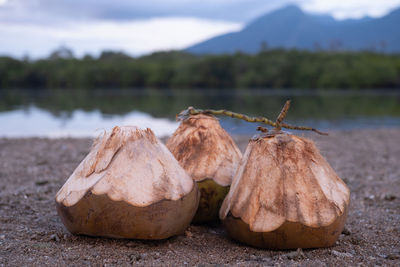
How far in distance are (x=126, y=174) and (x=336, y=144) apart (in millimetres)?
10895

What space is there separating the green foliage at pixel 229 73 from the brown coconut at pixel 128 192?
294 ft

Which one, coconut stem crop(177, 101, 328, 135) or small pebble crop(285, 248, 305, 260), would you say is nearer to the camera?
small pebble crop(285, 248, 305, 260)

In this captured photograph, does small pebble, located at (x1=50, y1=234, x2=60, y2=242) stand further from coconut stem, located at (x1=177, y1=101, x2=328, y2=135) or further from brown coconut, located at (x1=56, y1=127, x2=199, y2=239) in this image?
coconut stem, located at (x1=177, y1=101, x2=328, y2=135)

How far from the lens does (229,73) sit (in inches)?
3957

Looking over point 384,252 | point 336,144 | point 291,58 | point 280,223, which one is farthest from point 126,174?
point 291,58

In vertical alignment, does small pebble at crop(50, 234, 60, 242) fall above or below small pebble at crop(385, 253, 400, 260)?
below

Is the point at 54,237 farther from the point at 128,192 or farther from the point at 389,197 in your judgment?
the point at 389,197

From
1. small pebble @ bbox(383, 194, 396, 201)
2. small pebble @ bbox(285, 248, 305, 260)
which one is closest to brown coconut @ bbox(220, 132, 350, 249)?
small pebble @ bbox(285, 248, 305, 260)

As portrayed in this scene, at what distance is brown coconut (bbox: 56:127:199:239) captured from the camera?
3484 mm

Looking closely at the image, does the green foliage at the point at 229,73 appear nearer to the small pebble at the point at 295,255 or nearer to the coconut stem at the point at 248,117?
the coconut stem at the point at 248,117

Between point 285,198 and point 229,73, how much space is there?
3869 inches

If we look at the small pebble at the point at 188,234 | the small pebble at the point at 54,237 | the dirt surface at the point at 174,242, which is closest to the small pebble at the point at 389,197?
the dirt surface at the point at 174,242

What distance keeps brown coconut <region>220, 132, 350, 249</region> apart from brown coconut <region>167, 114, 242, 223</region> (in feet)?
1.34

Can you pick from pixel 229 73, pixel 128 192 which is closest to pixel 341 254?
pixel 128 192
